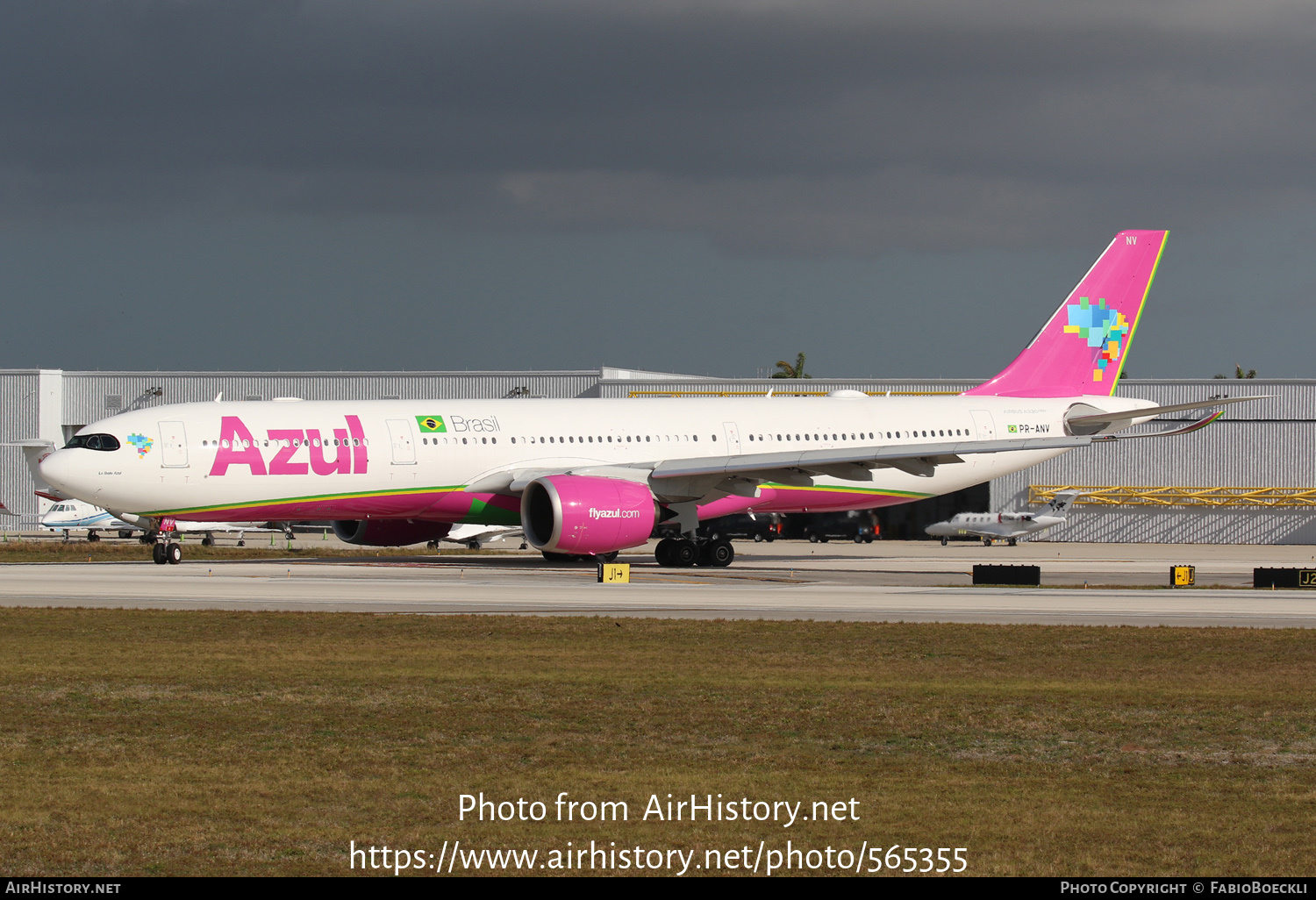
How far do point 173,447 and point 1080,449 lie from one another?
161ft

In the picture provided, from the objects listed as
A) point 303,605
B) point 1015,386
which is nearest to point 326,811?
point 303,605

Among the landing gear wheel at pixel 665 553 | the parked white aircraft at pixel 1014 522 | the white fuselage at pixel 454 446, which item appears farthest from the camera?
the parked white aircraft at pixel 1014 522

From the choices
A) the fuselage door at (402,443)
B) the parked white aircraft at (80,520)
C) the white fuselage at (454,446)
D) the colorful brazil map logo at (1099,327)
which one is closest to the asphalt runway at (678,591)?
the white fuselage at (454,446)

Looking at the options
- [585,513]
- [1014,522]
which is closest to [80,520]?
[585,513]

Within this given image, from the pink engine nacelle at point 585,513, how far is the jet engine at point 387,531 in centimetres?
594

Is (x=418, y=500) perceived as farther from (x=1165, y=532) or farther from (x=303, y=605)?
(x=1165, y=532)

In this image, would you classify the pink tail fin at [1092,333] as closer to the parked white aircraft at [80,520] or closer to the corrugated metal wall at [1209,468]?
the corrugated metal wall at [1209,468]

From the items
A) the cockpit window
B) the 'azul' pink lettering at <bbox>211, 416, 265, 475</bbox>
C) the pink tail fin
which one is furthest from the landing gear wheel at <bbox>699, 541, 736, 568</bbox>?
the cockpit window

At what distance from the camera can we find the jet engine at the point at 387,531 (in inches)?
1641

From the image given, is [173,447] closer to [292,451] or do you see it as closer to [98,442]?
[98,442]

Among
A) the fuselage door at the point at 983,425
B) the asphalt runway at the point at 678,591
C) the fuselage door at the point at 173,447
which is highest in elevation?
the fuselage door at the point at 983,425

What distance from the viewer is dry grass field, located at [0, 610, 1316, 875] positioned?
360 inches

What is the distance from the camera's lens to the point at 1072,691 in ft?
51.1
